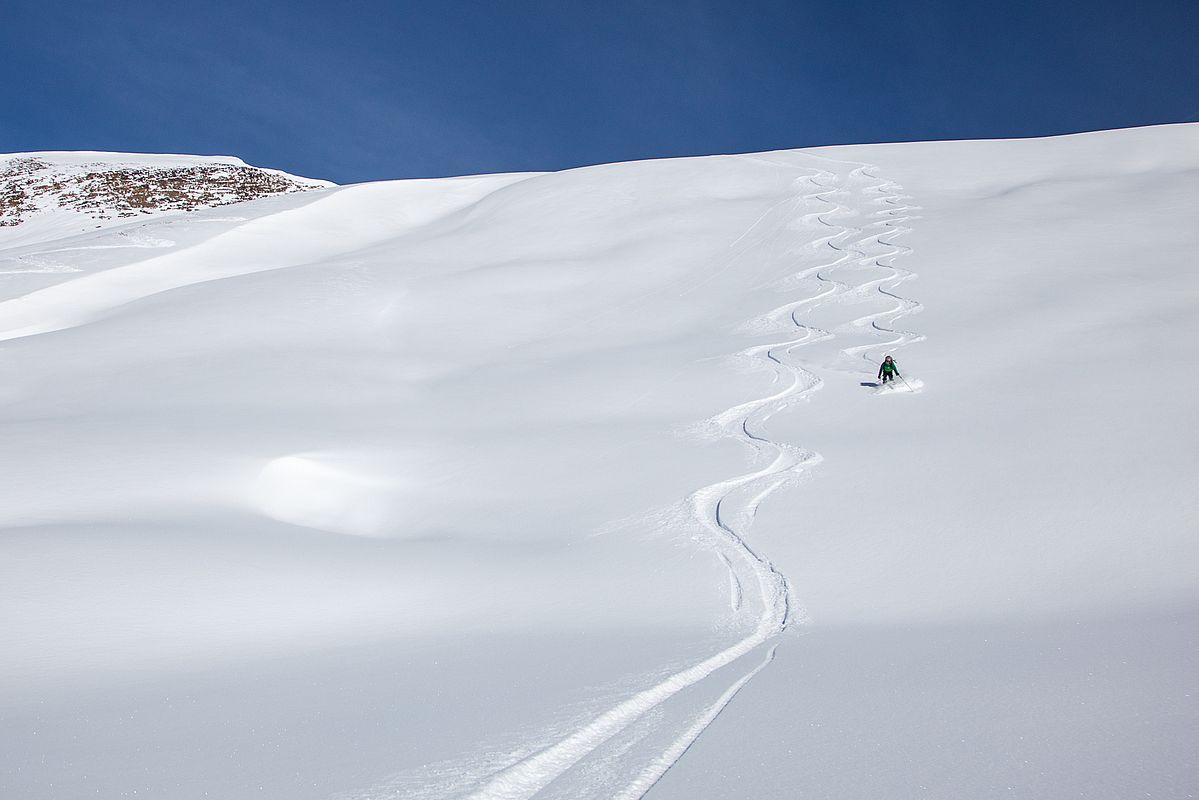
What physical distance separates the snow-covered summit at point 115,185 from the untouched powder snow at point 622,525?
1792cm

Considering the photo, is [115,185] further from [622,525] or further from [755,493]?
[755,493]

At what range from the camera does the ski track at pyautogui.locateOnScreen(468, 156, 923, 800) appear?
323 cm

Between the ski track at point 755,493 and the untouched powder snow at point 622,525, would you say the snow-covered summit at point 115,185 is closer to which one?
the untouched powder snow at point 622,525

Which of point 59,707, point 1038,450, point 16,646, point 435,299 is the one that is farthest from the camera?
point 435,299

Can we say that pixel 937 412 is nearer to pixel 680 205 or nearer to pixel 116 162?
pixel 680 205

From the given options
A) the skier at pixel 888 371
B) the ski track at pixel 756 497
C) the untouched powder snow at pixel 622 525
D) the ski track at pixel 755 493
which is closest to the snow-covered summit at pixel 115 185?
the untouched powder snow at pixel 622 525

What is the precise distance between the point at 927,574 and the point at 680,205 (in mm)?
19088

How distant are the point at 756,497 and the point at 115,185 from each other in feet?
144

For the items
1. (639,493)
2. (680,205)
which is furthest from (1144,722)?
(680,205)

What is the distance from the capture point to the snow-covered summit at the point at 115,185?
1287 inches

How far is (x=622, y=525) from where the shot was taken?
281 inches

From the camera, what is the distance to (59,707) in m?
3.81

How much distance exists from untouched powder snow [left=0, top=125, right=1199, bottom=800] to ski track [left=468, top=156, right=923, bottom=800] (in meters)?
0.04

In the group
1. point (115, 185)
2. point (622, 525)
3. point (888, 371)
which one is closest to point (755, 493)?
point (622, 525)
